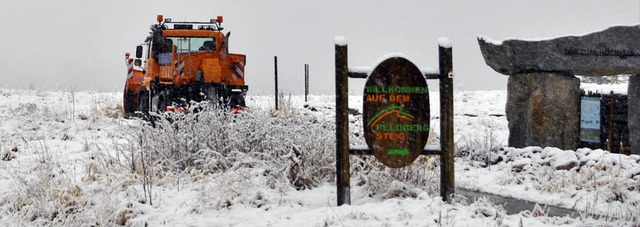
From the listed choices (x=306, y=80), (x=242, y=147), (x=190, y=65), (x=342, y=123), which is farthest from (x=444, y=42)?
(x=306, y=80)

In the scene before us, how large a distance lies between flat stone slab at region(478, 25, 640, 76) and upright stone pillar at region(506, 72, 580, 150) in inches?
7.6

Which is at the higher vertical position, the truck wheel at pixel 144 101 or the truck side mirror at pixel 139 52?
the truck side mirror at pixel 139 52

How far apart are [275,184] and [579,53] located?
6.75m

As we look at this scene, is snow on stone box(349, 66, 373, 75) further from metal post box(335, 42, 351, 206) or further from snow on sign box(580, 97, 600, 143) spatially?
snow on sign box(580, 97, 600, 143)

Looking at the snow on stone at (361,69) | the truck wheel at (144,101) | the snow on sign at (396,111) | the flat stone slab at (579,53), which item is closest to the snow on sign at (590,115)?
the flat stone slab at (579,53)

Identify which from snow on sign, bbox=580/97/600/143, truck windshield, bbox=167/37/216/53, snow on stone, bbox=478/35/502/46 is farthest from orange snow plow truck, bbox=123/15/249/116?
snow on sign, bbox=580/97/600/143

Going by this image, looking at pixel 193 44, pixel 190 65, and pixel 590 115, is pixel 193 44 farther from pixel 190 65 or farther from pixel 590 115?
pixel 590 115

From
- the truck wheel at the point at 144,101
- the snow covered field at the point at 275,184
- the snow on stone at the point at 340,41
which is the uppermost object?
the snow on stone at the point at 340,41

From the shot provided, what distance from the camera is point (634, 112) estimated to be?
1056 centimetres

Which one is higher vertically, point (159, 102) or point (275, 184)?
point (159, 102)

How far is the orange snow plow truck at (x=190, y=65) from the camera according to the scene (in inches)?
544

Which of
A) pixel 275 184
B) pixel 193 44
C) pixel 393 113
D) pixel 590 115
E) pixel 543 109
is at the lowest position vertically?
pixel 275 184

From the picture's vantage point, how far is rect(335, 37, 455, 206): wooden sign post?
500 cm

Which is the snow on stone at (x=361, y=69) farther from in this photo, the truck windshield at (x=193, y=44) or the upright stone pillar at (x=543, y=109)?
the truck windshield at (x=193, y=44)
